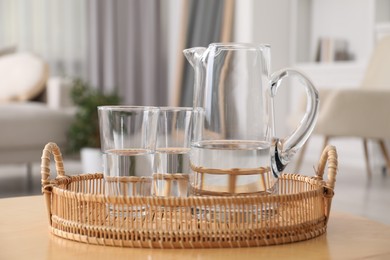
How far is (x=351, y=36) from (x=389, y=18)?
45 cm

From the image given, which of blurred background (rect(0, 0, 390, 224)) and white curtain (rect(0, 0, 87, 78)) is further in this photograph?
white curtain (rect(0, 0, 87, 78))

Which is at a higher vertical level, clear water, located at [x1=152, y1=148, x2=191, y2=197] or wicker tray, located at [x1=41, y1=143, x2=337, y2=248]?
clear water, located at [x1=152, y1=148, x2=191, y2=197]

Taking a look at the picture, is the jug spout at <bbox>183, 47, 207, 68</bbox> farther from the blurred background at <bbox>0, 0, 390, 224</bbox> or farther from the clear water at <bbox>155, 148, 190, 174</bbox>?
the blurred background at <bbox>0, 0, 390, 224</bbox>

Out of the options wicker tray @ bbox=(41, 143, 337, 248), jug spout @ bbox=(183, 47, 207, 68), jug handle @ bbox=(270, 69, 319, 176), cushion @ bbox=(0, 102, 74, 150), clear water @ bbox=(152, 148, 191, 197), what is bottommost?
cushion @ bbox=(0, 102, 74, 150)

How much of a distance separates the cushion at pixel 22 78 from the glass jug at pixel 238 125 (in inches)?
116

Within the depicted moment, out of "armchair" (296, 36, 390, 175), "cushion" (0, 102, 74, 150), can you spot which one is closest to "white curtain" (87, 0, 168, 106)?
"cushion" (0, 102, 74, 150)

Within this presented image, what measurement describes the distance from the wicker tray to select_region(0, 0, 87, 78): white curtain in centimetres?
428

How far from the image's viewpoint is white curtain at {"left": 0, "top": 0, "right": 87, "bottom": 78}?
5027mm

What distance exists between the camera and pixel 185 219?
2.46 ft

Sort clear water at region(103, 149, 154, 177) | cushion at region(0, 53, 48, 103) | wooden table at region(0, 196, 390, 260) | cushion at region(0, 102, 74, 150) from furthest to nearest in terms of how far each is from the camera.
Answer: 1. cushion at region(0, 53, 48, 103)
2. cushion at region(0, 102, 74, 150)
3. clear water at region(103, 149, 154, 177)
4. wooden table at region(0, 196, 390, 260)

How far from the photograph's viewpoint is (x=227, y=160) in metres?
0.78

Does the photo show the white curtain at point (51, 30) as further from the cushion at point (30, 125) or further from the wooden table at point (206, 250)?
the wooden table at point (206, 250)

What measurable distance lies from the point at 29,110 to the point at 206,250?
2.52 m

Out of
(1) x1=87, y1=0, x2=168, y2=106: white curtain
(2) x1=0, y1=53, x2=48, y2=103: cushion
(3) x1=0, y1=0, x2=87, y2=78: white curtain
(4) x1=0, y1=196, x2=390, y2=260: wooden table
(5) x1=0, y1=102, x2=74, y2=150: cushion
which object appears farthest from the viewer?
(1) x1=87, y1=0, x2=168, y2=106: white curtain
